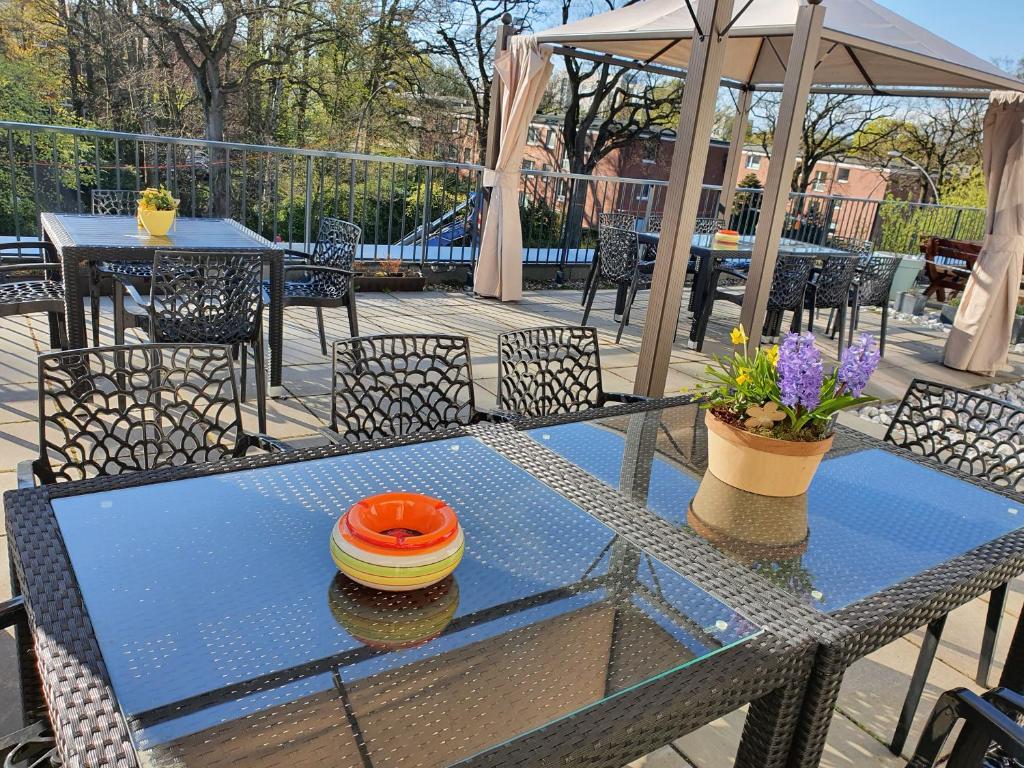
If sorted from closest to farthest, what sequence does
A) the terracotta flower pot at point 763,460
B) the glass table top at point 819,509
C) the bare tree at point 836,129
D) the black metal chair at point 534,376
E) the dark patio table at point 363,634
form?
the dark patio table at point 363,634
the glass table top at point 819,509
the terracotta flower pot at point 763,460
the black metal chair at point 534,376
the bare tree at point 836,129

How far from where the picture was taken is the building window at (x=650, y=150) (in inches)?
804

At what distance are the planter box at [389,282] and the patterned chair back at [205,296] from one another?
3229mm

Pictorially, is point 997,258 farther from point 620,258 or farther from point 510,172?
point 510,172

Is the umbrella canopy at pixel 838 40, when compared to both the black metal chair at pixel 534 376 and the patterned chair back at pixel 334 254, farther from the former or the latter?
the patterned chair back at pixel 334 254

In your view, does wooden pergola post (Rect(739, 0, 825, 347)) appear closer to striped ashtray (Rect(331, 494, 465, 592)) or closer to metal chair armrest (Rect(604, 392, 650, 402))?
metal chair armrest (Rect(604, 392, 650, 402))

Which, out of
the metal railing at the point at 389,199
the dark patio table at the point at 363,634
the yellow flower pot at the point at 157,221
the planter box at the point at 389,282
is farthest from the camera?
the planter box at the point at 389,282

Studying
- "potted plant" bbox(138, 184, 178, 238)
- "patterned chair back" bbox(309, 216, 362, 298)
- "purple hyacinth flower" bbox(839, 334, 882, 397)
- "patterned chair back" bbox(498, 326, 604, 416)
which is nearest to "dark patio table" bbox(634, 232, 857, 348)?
"patterned chair back" bbox(309, 216, 362, 298)

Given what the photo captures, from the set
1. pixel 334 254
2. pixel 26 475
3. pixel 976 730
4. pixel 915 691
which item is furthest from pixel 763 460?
pixel 334 254

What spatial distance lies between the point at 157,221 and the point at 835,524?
338 cm

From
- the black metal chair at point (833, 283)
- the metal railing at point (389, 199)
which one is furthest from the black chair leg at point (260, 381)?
the black metal chair at point (833, 283)

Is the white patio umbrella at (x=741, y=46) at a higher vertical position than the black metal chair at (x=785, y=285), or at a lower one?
higher

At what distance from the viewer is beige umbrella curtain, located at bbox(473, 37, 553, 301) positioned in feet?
19.9

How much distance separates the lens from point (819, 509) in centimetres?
170

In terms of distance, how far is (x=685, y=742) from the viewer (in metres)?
1.89
